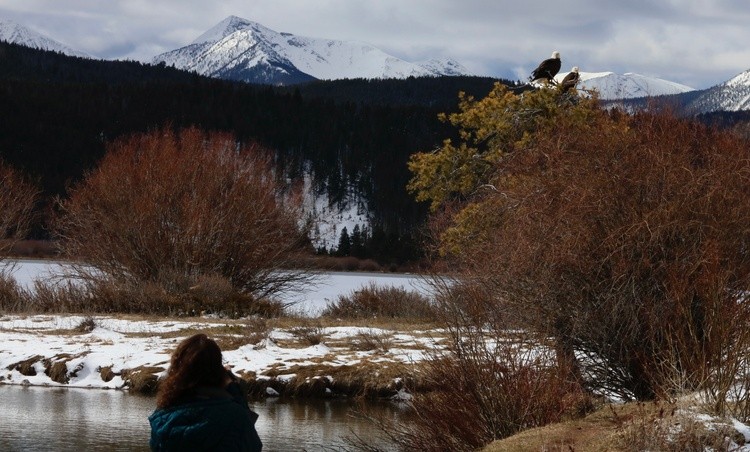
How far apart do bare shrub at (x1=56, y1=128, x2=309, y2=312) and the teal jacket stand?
25.0 metres

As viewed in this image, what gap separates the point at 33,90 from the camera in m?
133

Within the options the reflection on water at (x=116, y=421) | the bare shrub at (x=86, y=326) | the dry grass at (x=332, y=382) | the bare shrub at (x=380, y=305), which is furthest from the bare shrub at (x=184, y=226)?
the reflection on water at (x=116, y=421)

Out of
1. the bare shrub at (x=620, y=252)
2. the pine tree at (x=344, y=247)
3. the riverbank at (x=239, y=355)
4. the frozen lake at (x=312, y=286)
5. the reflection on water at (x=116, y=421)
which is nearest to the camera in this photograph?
the bare shrub at (x=620, y=252)

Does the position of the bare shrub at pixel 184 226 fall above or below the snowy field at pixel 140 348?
above

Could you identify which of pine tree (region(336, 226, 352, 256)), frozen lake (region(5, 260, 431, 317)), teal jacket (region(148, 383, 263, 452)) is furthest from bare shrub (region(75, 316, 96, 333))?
pine tree (region(336, 226, 352, 256))

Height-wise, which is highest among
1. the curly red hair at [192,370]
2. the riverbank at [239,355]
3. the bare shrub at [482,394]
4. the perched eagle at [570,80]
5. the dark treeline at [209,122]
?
the dark treeline at [209,122]

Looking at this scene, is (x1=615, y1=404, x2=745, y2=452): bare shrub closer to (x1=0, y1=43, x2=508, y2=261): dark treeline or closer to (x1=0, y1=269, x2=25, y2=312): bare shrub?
(x1=0, y1=269, x2=25, y2=312): bare shrub

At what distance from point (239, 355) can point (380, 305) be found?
40.2 feet

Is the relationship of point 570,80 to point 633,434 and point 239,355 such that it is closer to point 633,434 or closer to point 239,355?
point 239,355

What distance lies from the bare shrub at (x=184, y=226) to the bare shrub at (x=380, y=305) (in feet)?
10.8

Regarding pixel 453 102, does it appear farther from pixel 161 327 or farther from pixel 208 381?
pixel 208 381

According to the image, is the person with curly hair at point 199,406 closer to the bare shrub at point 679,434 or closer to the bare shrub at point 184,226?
the bare shrub at point 679,434

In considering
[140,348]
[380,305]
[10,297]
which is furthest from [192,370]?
[10,297]

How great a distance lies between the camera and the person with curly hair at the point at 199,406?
5.79m
